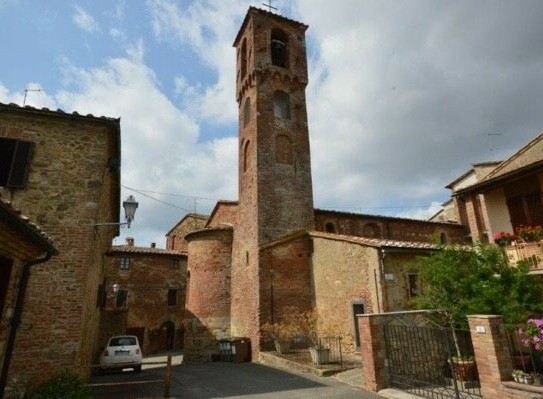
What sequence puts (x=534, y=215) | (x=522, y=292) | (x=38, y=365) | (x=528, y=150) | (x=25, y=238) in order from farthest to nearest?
(x=528, y=150)
(x=534, y=215)
(x=522, y=292)
(x=38, y=365)
(x=25, y=238)

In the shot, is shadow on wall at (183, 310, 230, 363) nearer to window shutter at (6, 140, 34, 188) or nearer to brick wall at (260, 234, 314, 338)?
brick wall at (260, 234, 314, 338)

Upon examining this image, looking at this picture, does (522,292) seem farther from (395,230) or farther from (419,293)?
(395,230)

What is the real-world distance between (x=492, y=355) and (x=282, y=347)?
1015cm

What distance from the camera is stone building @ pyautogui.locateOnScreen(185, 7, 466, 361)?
13805 mm

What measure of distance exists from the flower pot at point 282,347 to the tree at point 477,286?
6751mm

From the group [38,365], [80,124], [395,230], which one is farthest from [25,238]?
[395,230]

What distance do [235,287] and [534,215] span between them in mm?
13706

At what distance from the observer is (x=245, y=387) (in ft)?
33.7

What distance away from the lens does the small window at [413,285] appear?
13.0 meters

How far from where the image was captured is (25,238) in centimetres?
555

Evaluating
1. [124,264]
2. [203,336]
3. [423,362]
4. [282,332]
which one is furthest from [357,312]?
[124,264]

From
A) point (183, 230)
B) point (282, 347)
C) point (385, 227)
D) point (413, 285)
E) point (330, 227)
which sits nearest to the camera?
point (413, 285)

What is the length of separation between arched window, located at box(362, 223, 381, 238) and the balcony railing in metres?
10.6

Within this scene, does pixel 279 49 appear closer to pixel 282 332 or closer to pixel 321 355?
Result: pixel 282 332
